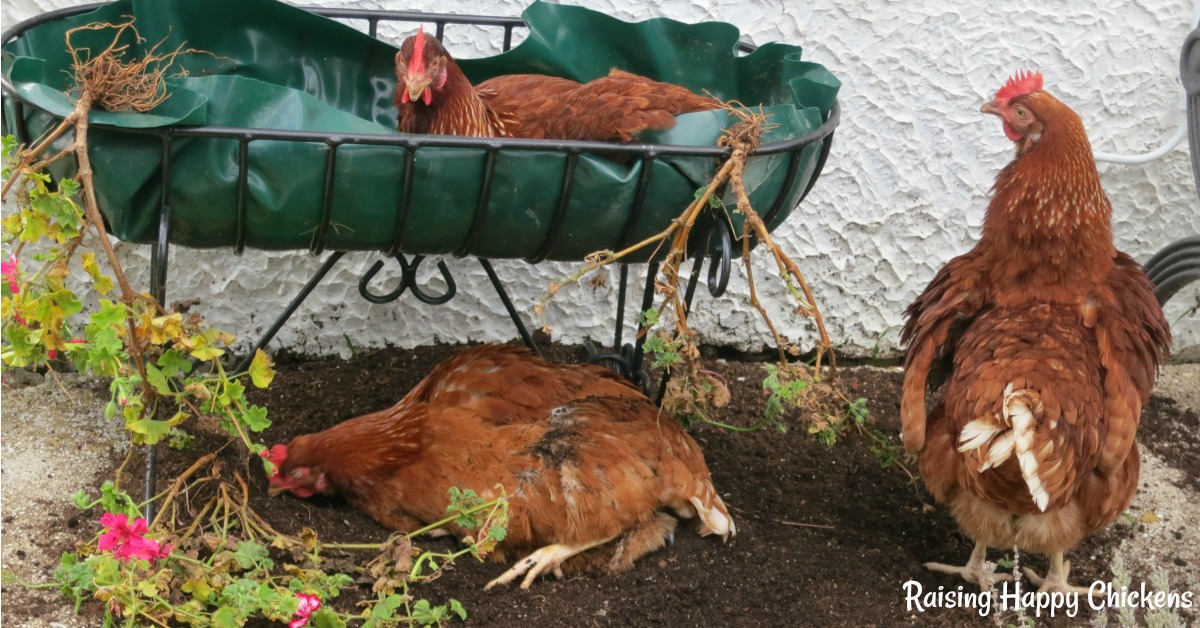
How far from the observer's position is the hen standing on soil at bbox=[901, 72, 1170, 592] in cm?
222

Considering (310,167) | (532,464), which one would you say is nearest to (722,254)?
(532,464)

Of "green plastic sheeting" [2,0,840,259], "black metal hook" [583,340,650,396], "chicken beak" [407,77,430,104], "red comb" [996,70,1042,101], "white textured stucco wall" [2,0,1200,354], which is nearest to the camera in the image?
"green plastic sheeting" [2,0,840,259]

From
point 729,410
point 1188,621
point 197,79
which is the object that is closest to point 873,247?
point 729,410

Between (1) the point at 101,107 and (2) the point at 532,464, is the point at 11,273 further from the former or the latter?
(2) the point at 532,464

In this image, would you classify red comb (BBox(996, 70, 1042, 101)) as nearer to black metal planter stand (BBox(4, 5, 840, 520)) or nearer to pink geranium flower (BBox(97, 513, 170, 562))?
black metal planter stand (BBox(4, 5, 840, 520))

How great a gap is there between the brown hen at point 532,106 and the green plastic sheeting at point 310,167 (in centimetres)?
10

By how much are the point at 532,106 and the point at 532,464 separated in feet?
2.82

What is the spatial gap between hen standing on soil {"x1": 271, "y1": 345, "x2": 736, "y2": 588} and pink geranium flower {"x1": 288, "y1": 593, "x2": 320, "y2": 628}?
440mm

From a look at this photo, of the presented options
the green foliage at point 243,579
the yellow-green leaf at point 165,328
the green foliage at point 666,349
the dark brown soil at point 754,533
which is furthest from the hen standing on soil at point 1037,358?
the yellow-green leaf at point 165,328

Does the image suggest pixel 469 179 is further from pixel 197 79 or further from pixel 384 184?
pixel 197 79

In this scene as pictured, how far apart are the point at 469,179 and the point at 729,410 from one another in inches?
53.5

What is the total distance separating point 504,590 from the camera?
2307mm

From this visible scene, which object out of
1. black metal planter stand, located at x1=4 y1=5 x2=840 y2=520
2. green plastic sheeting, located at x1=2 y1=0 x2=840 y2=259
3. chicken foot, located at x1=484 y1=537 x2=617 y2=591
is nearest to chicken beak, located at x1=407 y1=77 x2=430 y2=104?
green plastic sheeting, located at x1=2 y1=0 x2=840 y2=259

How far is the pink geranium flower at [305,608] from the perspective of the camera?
1938 millimetres
